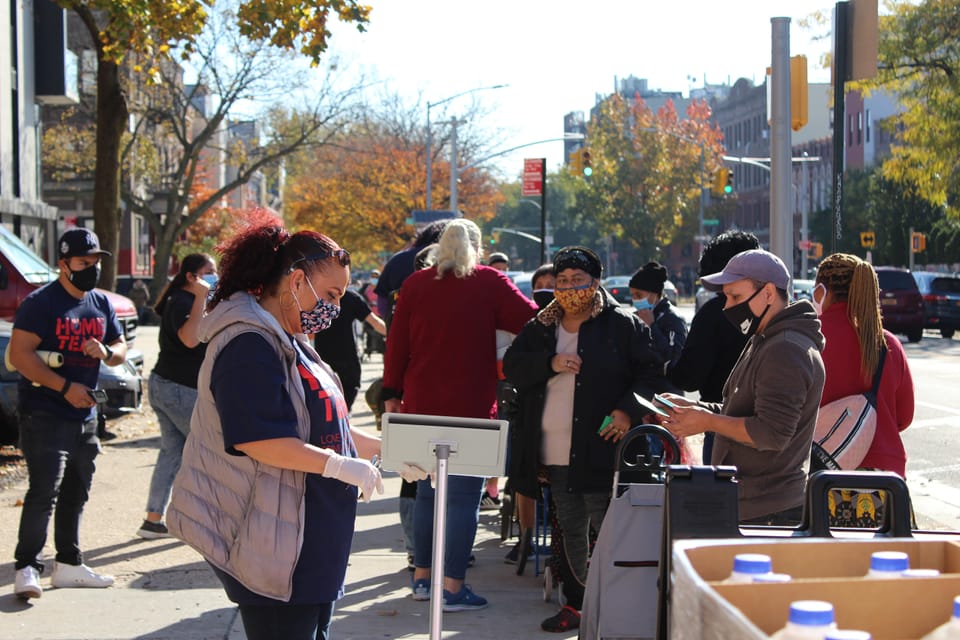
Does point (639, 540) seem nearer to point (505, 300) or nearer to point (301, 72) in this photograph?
point (505, 300)

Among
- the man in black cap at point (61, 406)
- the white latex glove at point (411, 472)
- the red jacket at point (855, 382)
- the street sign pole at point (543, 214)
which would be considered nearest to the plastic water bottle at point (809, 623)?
the white latex glove at point (411, 472)

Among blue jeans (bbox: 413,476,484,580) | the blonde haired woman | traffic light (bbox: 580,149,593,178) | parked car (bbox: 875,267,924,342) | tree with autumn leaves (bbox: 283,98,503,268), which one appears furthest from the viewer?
tree with autumn leaves (bbox: 283,98,503,268)

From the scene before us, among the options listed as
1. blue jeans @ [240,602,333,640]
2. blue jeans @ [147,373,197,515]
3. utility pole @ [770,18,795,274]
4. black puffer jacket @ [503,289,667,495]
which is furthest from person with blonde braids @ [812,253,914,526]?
blue jeans @ [147,373,197,515]

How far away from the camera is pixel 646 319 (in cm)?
908

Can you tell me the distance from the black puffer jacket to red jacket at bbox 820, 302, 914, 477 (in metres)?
0.96

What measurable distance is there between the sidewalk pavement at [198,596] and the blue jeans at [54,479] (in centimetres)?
28

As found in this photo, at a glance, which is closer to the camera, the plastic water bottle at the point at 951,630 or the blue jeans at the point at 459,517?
the plastic water bottle at the point at 951,630

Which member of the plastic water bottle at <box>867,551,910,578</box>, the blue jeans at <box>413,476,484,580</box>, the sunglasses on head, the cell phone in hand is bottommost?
the blue jeans at <box>413,476,484,580</box>

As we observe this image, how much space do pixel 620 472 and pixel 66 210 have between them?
52.3 m

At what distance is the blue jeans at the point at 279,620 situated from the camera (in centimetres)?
373

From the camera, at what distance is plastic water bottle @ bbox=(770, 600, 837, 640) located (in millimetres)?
1972

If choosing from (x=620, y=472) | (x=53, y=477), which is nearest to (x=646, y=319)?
(x=53, y=477)

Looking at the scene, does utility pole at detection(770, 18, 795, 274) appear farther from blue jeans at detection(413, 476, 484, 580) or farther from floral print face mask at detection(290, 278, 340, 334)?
floral print face mask at detection(290, 278, 340, 334)

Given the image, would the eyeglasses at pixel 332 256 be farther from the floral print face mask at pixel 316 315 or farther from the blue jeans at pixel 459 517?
the blue jeans at pixel 459 517
